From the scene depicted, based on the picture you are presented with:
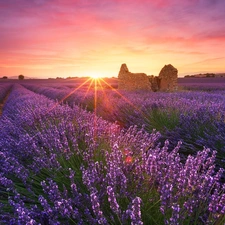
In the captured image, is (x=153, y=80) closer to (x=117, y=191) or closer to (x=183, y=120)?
(x=183, y=120)

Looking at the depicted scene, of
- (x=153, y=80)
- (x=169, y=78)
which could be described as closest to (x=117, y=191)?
(x=169, y=78)

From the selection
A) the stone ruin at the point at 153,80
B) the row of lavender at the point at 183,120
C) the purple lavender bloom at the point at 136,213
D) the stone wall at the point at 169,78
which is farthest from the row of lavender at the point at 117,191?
the stone wall at the point at 169,78

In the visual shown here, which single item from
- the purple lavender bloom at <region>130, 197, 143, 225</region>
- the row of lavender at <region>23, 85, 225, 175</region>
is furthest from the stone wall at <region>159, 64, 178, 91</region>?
the purple lavender bloom at <region>130, 197, 143, 225</region>

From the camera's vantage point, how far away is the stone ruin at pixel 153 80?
1341 centimetres

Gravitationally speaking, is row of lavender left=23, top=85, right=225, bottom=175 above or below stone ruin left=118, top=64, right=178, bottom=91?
below

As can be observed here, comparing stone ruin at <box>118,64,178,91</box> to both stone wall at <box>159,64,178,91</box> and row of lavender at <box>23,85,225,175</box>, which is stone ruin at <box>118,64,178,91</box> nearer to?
stone wall at <box>159,64,178,91</box>

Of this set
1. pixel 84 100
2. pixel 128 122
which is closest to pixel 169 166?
pixel 128 122

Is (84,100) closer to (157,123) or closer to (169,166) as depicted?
(157,123)

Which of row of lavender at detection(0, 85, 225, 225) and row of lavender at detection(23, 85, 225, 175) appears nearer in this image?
row of lavender at detection(0, 85, 225, 225)

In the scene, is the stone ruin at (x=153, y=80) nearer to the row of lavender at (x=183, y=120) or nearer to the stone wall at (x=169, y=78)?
the stone wall at (x=169, y=78)

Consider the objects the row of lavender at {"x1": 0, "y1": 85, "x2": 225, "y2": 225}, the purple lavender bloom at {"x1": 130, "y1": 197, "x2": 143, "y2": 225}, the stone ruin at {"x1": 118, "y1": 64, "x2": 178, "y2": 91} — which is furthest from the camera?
the stone ruin at {"x1": 118, "y1": 64, "x2": 178, "y2": 91}

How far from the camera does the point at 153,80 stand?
14438 millimetres

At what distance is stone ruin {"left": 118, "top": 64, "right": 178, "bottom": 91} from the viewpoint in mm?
13406

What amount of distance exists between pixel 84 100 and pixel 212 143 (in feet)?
16.3
